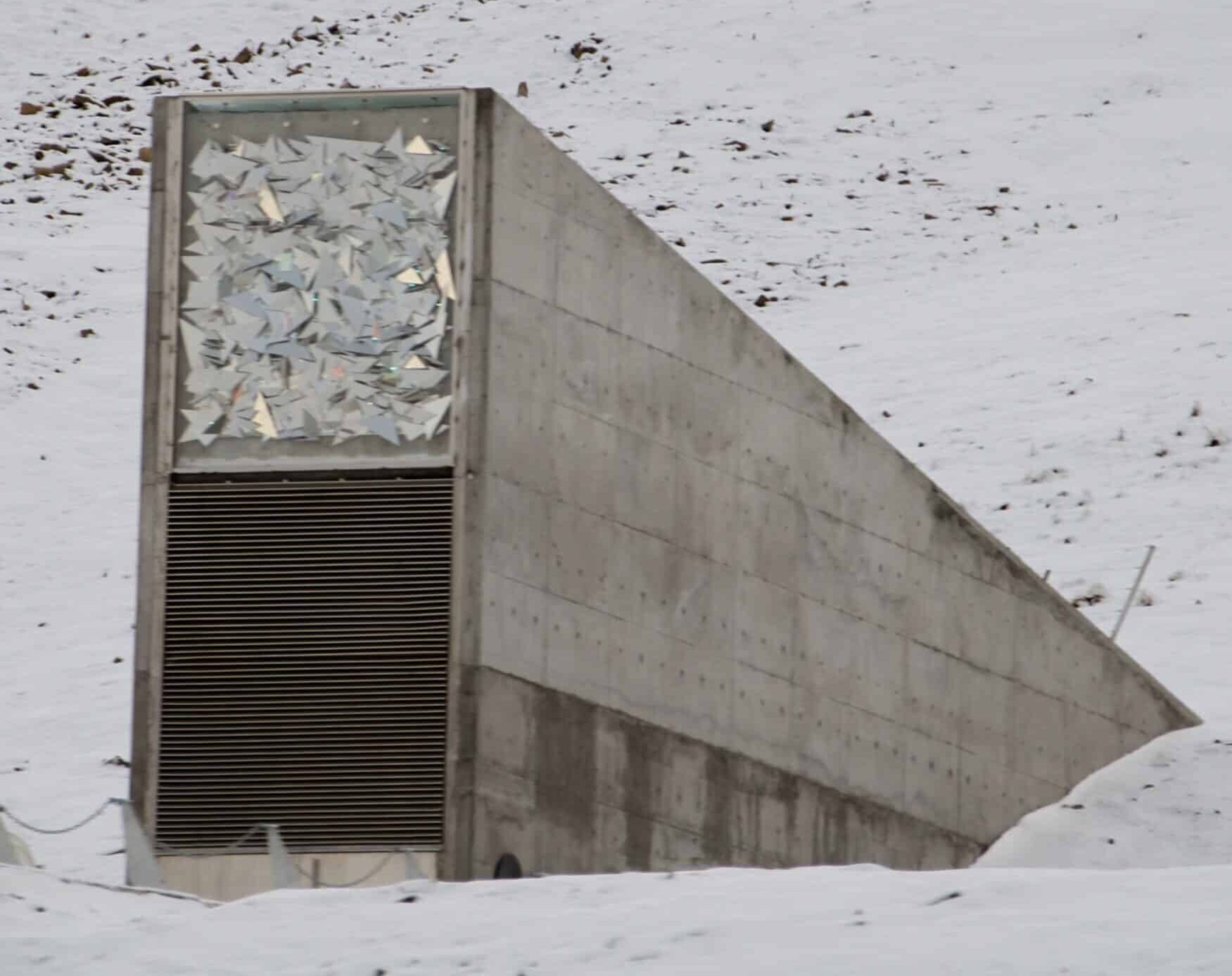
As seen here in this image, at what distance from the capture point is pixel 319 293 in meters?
13.3

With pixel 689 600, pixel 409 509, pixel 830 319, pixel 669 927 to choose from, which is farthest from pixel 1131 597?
pixel 669 927

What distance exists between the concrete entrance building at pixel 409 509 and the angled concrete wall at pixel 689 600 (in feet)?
0.08

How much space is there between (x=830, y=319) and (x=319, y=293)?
16304 mm

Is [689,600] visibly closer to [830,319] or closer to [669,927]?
[669,927]

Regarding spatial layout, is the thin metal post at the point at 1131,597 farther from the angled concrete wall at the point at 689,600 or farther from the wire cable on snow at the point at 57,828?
the wire cable on snow at the point at 57,828

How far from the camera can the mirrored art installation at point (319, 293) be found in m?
13.2

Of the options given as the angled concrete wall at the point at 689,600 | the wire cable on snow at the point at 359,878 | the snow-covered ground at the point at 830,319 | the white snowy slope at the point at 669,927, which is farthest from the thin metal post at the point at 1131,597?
the white snowy slope at the point at 669,927

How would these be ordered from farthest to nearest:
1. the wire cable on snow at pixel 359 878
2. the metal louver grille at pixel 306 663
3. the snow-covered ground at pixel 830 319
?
1. the metal louver grille at pixel 306 663
2. the wire cable on snow at pixel 359 878
3. the snow-covered ground at pixel 830 319

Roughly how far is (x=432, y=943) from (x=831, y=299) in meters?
20.5

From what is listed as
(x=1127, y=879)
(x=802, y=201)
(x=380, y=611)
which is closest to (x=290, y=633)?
(x=380, y=611)

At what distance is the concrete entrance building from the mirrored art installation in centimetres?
1

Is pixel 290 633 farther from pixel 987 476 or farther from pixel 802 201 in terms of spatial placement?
→ pixel 802 201

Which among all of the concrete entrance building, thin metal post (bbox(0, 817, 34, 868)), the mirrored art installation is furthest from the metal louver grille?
thin metal post (bbox(0, 817, 34, 868))

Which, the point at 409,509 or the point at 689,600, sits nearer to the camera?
the point at 409,509
